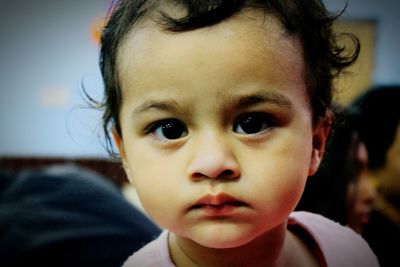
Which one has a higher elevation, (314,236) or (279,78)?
(279,78)

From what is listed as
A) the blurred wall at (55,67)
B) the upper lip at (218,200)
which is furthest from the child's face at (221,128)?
the blurred wall at (55,67)

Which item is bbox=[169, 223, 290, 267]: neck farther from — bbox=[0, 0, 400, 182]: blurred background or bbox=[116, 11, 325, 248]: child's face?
bbox=[0, 0, 400, 182]: blurred background

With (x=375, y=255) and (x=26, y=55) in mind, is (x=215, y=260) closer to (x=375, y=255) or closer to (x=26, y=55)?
(x=375, y=255)

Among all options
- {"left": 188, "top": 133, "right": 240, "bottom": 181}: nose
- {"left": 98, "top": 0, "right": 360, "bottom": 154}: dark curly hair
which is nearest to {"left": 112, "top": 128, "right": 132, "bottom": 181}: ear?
{"left": 98, "top": 0, "right": 360, "bottom": 154}: dark curly hair

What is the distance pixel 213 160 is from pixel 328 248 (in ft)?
0.54

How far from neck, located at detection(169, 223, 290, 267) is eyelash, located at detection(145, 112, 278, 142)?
96 millimetres

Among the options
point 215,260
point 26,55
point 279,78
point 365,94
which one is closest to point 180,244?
point 215,260

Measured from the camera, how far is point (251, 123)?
32 cm

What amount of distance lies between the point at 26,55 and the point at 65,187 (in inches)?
37.5

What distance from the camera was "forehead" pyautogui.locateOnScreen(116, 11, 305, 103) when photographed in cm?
30

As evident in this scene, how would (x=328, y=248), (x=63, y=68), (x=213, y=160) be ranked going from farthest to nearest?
(x=63, y=68) → (x=328, y=248) → (x=213, y=160)

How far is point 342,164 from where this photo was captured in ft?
1.61

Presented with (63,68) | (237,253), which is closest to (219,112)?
(237,253)

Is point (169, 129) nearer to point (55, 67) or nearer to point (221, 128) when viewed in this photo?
point (221, 128)
